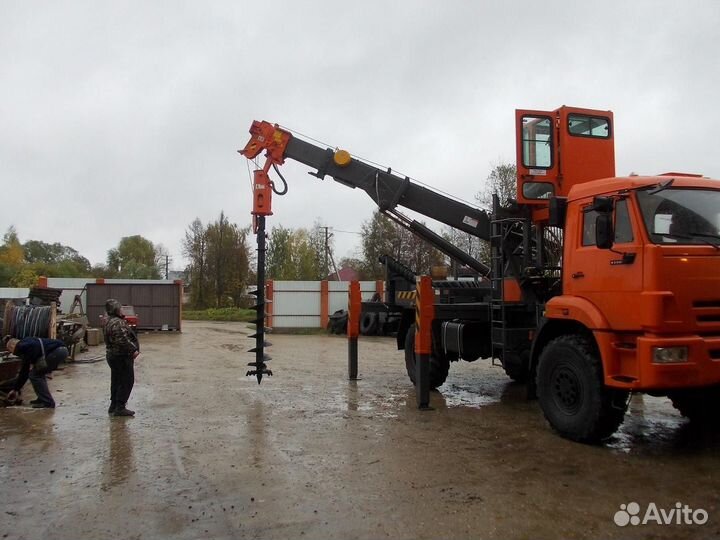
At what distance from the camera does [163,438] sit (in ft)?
21.6

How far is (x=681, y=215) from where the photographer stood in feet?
18.5

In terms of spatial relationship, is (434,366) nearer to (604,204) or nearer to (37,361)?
(604,204)

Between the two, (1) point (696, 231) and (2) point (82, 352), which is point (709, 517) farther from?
(2) point (82, 352)

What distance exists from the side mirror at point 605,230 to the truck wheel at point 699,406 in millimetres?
2088

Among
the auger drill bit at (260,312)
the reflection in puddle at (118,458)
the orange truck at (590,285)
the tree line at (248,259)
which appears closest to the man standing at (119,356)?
the reflection in puddle at (118,458)

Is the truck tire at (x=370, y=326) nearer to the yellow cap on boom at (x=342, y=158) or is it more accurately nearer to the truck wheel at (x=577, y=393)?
the yellow cap on boom at (x=342, y=158)

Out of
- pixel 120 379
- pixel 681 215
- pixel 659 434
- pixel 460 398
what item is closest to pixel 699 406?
pixel 659 434

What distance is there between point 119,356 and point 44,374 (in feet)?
4.52

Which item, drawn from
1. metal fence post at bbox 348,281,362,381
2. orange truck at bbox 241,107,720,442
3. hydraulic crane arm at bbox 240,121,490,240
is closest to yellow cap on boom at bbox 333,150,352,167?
hydraulic crane arm at bbox 240,121,490,240

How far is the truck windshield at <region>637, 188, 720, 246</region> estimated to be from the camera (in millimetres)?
5508

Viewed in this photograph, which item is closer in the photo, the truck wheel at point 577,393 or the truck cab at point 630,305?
the truck cab at point 630,305

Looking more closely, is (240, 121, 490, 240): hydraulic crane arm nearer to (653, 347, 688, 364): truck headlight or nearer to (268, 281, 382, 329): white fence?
(653, 347, 688, 364): truck headlight

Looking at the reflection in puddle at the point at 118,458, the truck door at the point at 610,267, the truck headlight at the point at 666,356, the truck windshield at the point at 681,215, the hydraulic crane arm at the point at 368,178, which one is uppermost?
the hydraulic crane arm at the point at 368,178

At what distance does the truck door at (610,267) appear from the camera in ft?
18.0
